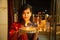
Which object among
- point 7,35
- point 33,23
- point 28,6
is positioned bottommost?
point 7,35

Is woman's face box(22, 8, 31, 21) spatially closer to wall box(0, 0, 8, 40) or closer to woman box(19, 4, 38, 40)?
woman box(19, 4, 38, 40)

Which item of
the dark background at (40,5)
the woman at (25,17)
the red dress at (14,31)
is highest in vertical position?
the dark background at (40,5)

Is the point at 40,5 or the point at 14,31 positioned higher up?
the point at 40,5

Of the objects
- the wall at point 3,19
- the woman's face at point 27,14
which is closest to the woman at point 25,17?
the woman's face at point 27,14

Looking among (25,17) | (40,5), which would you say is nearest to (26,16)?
(25,17)

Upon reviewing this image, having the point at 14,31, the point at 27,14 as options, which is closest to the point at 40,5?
the point at 27,14

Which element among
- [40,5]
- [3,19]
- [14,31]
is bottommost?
[14,31]

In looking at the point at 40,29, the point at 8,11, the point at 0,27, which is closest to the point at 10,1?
the point at 8,11

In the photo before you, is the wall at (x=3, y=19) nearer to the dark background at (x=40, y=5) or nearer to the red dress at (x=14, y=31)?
the red dress at (x=14, y=31)

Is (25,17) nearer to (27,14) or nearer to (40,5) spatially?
(27,14)

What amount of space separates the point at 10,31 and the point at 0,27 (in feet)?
0.29

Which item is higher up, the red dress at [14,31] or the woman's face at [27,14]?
the woman's face at [27,14]

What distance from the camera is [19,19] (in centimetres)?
152

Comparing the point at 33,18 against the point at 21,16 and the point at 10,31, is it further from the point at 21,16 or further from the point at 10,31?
the point at 10,31
